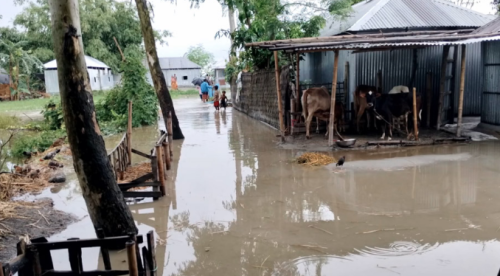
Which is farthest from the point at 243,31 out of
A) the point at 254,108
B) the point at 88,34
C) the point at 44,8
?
the point at 44,8

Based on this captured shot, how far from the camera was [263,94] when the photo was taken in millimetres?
15438

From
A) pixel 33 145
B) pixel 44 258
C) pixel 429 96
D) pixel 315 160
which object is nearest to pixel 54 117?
pixel 33 145

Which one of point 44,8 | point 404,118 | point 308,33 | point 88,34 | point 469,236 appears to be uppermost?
point 44,8

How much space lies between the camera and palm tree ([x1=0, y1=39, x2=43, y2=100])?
32469mm

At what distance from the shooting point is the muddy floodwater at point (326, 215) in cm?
432

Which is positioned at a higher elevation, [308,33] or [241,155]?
[308,33]

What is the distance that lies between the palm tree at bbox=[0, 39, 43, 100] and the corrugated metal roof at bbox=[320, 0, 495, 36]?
27255 millimetres

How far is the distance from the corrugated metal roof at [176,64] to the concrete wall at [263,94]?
109 ft

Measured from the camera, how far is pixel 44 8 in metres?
38.6

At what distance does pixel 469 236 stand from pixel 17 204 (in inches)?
236

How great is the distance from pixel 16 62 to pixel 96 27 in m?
7.47

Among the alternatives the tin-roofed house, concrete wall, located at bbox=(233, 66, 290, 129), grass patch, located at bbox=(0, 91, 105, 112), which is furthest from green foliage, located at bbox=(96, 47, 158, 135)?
the tin-roofed house

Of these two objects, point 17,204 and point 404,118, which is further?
point 404,118

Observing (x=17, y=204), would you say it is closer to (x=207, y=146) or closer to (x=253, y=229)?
(x=253, y=229)
